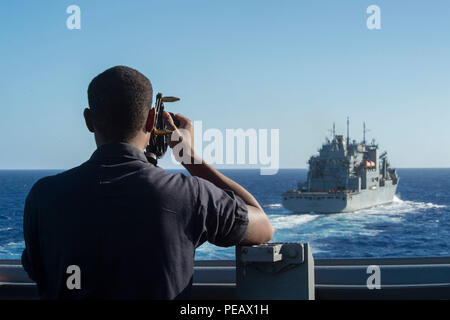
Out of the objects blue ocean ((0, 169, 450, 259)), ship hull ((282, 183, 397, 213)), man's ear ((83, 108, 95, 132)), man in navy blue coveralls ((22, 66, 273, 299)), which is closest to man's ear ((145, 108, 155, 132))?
man in navy blue coveralls ((22, 66, 273, 299))

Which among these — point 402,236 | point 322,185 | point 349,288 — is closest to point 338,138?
point 322,185

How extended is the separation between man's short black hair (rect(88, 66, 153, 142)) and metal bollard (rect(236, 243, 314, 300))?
0.65m

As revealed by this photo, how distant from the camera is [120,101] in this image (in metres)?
1.65

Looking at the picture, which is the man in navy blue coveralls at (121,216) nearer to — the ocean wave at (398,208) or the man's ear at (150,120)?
the man's ear at (150,120)

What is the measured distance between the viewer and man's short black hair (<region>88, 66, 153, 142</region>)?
1640mm

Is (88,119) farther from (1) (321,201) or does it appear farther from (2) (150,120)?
(1) (321,201)

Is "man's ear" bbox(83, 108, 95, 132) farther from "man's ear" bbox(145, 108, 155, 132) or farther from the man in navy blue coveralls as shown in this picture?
"man's ear" bbox(145, 108, 155, 132)

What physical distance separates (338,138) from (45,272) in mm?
57891

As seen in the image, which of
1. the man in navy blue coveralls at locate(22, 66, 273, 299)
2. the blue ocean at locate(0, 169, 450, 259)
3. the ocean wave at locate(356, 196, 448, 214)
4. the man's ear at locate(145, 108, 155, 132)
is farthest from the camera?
the ocean wave at locate(356, 196, 448, 214)

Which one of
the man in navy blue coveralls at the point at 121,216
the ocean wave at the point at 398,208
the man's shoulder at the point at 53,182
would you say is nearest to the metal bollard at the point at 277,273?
the man in navy blue coveralls at the point at 121,216

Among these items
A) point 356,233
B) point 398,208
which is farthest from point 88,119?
point 398,208

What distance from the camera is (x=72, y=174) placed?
1638 millimetres

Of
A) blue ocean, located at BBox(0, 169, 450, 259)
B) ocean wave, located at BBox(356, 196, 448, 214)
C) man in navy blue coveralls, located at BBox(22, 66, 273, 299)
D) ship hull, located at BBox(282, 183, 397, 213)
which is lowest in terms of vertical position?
ocean wave, located at BBox(356, 196, 448, 214)
